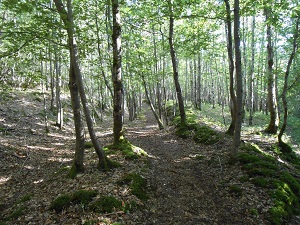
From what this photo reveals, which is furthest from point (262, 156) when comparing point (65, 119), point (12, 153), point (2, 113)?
point (65, 119)

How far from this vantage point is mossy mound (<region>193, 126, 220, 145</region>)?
434 inches

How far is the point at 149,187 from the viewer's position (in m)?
6.86

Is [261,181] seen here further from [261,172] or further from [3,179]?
[3,179]

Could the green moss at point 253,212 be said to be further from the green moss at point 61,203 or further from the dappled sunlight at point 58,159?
the dappled sunlight at point 58,159

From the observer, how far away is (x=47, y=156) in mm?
10906

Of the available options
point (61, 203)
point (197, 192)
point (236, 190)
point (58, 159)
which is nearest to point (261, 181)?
point (236, 190)

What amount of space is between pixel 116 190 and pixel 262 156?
5.89 meters

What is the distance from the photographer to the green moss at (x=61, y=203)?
18.2 feet

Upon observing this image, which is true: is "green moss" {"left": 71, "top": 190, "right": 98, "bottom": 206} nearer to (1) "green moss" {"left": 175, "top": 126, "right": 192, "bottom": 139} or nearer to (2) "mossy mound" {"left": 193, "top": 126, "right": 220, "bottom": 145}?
(2) "mossy mound" {"left": 193, "top": 126, "right": 220, "bottom": 145}

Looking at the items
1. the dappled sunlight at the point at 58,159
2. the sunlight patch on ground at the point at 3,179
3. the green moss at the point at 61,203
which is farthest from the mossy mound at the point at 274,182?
the sunlight patch on ground at the point at 3,179

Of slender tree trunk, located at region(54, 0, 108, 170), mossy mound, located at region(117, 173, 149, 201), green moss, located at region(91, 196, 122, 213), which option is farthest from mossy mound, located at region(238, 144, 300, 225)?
slender tree trunk, located at region(54, 0, 108, 170)

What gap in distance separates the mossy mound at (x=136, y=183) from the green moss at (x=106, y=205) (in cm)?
74

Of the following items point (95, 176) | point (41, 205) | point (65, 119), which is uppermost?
point (65, 119)

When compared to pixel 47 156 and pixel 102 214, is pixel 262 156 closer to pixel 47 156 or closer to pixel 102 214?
pixel 102 214
